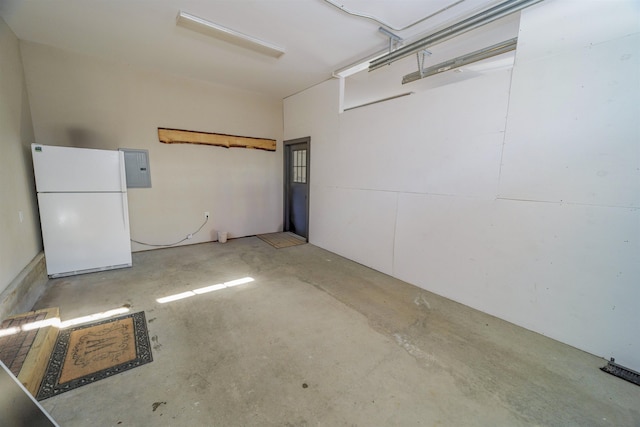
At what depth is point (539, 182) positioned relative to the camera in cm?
222

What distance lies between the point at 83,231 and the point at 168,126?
2145 mm

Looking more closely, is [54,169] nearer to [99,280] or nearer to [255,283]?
[99,280]

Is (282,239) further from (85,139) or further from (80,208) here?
(85,139)

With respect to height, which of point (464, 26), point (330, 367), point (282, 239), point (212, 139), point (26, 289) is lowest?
point (330, 367)

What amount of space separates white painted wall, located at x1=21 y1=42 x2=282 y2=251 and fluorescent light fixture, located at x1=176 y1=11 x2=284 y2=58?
183 centimetres

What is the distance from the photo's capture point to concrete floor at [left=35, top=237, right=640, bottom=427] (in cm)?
149

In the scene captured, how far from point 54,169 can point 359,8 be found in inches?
157

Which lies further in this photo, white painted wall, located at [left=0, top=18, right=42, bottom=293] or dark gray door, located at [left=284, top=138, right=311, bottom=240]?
dark gray door, located at [left=284, top=138, right=311, bottom=240]

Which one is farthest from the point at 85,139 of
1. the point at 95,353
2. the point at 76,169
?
the point at 95,353

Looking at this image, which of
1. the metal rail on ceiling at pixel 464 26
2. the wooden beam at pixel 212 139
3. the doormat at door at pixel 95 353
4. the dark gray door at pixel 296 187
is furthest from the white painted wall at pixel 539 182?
the doormat at door at pixel 95 353

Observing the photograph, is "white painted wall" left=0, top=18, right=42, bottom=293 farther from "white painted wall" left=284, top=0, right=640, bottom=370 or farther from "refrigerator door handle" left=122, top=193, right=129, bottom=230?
"white painted wall" left=284, top=0, right=640, bottom=370

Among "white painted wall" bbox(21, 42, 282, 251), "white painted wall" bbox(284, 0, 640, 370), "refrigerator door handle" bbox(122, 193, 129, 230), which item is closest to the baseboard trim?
"refrigerator door handle" bbox(122, 193, 129, 230)

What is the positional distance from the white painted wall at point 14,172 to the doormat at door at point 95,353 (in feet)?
2.98

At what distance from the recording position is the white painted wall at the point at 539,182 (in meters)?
1.87
